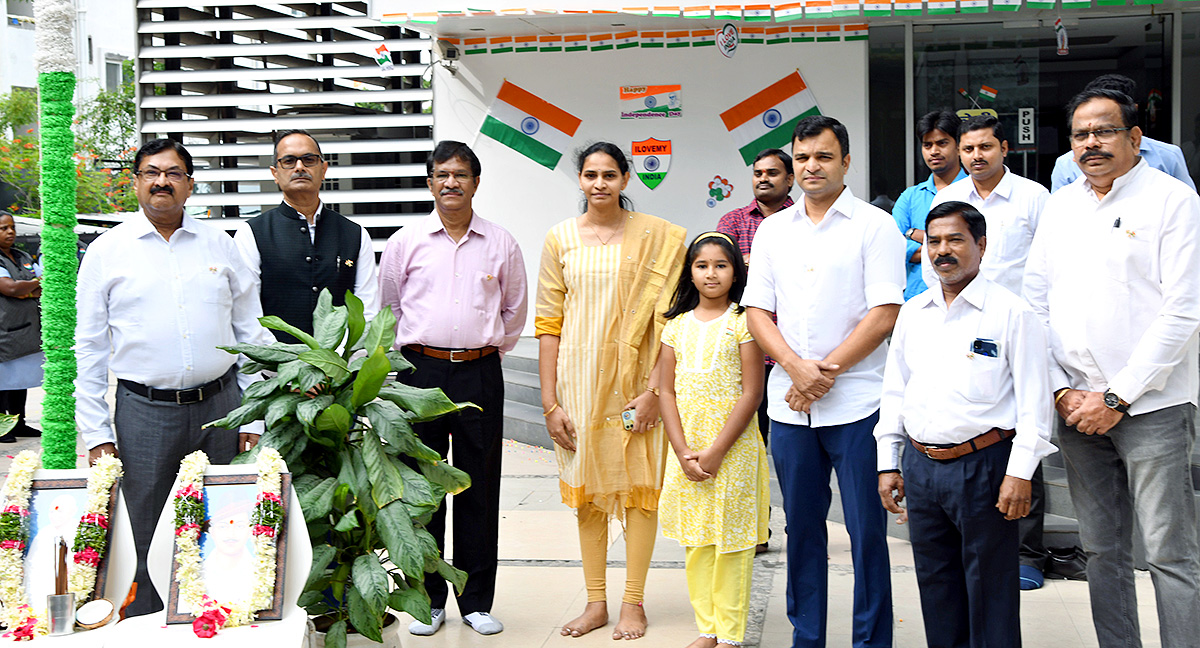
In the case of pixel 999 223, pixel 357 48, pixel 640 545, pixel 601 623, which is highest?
pixel 357 48

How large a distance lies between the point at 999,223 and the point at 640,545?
79.1 inches

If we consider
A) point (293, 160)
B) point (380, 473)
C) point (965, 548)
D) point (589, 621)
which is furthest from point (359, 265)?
point (965, 548)

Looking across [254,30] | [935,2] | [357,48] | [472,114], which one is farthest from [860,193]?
[254,30]

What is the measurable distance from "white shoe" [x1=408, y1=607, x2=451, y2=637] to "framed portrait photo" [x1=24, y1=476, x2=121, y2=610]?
1456 mm

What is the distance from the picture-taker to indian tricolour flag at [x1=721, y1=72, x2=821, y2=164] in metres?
8.51

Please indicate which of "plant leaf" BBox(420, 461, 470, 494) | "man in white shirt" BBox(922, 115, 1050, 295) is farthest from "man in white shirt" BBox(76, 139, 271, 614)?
"man in white shirt" BBox(922, 115, 1050, 295)

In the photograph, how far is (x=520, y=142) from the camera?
9.12 m

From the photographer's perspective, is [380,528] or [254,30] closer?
[380,528]

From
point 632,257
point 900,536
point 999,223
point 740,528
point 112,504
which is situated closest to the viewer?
point 112,504

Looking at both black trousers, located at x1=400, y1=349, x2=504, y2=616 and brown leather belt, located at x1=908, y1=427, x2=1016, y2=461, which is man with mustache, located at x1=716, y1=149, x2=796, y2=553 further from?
brown leather belt, located at x1=908, y1=427, x2=1016, y2=461

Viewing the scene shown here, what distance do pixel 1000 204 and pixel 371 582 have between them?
9.77 feet

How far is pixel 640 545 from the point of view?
410 cm

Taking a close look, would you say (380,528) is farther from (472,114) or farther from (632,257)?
(472,114)

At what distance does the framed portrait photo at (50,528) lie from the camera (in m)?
2.77
